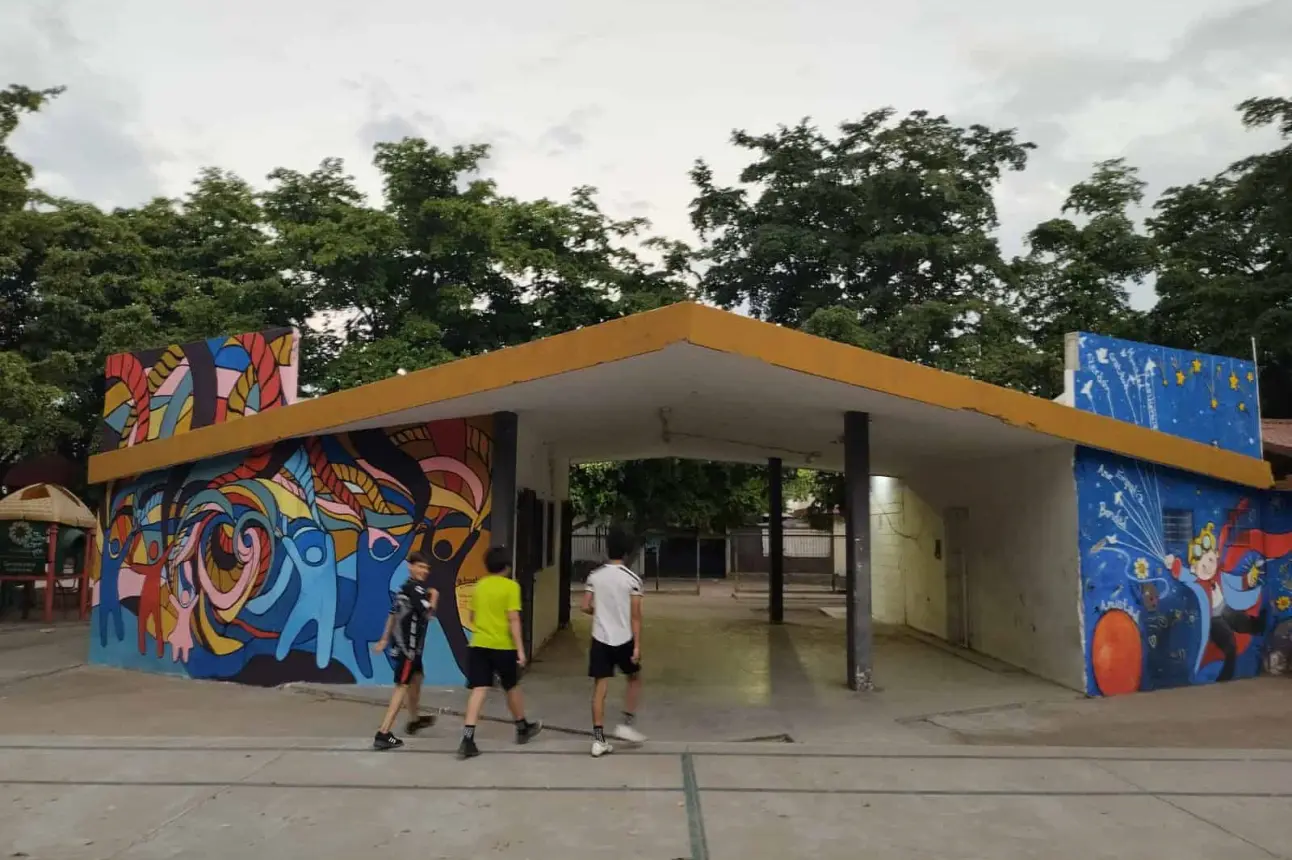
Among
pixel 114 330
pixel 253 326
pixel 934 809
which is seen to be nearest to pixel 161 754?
pixel 934 809

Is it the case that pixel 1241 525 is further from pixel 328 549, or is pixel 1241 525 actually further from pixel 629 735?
pixel 328 549

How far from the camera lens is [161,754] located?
6.39m

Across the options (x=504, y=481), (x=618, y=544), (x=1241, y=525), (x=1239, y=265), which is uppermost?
(x=1239, y=265)

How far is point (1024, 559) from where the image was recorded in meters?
10.7

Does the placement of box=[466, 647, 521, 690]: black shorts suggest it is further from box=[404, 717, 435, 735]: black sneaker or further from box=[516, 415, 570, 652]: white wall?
box=[516, 415, 570, 652]: white wall

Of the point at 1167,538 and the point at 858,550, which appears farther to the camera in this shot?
the point at 1167,538

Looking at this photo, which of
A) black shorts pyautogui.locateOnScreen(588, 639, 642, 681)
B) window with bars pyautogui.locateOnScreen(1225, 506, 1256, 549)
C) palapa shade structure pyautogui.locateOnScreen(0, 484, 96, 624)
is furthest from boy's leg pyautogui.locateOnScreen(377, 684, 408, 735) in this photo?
palapa shade structure pyautogui.locateOnScreen(0, 484, 96, 624)

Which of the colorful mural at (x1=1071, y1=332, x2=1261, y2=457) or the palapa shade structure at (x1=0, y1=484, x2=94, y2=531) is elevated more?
the colorful mural at (x1=1071, y1=332, x2=1261, y2=457)

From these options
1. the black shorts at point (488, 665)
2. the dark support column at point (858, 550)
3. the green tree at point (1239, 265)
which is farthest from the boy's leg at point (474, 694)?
the green tree at point (1239, 265)

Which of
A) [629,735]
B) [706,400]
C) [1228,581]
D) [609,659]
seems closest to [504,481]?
[706,400]

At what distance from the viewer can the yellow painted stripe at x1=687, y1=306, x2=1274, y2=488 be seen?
6973 millimetres

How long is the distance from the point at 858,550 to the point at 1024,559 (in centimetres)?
264

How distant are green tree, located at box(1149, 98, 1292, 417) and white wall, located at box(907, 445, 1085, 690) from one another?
9321mm

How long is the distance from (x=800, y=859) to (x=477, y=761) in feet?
8.71
